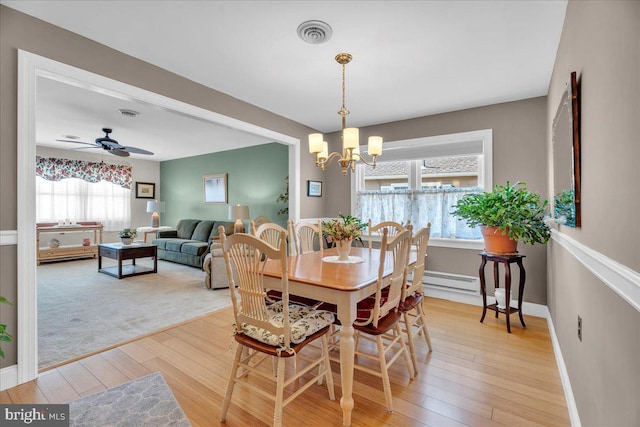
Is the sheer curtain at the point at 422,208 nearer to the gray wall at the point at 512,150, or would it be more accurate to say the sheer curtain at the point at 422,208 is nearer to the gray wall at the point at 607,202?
the gray wall at the point at 512,150

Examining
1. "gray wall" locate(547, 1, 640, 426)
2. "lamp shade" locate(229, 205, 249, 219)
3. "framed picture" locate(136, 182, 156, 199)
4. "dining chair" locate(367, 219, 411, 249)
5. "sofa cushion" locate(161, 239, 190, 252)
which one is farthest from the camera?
"framed picture" locate(136, 182, 156, 199)

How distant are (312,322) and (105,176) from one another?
7.79m

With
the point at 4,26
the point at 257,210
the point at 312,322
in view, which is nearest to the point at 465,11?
the point at 312,322

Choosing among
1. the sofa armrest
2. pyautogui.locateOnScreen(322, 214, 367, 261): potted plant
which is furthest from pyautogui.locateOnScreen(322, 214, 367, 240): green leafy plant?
the sofa armrest

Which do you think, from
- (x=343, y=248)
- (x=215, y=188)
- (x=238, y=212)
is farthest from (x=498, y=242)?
(x=215, y=188)

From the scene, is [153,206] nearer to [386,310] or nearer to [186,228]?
[186,228]

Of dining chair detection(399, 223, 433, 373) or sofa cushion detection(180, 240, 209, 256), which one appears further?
sofa cushion detection(180, 240, 209, 256)

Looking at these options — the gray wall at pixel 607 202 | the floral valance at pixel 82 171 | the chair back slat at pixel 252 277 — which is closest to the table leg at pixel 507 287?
the gray wall at pixel 607 202

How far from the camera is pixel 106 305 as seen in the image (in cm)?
372

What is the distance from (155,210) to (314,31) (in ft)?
22.8

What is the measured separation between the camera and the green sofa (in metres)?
5.91

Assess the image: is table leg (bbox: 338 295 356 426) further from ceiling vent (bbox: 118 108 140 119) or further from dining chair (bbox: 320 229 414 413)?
ceiling vent (bbox: 118 108 140 119)

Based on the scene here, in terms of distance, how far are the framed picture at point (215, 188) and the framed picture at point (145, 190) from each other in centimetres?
211

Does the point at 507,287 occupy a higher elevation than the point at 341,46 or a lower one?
lower
